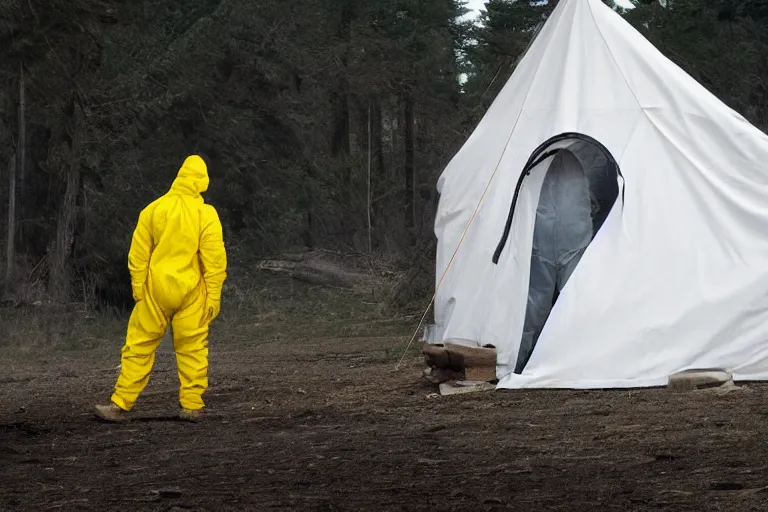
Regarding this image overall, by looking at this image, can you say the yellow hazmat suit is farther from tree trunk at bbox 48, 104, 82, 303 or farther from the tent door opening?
tree trunk at bbox 48, 104, 82, 303

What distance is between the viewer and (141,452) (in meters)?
6.80

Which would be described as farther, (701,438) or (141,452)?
(141,452)

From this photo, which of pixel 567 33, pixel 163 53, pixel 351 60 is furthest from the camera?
pixel 351 60

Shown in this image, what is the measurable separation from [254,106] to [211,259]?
17.8m

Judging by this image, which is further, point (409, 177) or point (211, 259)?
point (409, 177)

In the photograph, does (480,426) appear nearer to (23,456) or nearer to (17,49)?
(23,456)

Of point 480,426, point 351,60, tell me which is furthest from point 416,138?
point 480,426

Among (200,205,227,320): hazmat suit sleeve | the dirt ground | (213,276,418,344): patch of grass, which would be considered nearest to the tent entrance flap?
the dirt ground

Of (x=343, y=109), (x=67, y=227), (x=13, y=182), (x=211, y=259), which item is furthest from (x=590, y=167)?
(x=343, y=109)

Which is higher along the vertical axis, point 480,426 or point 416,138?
point 416,138

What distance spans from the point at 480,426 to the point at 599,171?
3213mm

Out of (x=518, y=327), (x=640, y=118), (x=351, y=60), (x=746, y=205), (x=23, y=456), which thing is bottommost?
(x=23, y=456)

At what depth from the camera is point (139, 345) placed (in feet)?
26.5

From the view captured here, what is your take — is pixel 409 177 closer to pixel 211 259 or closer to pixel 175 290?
pixel 211 259
